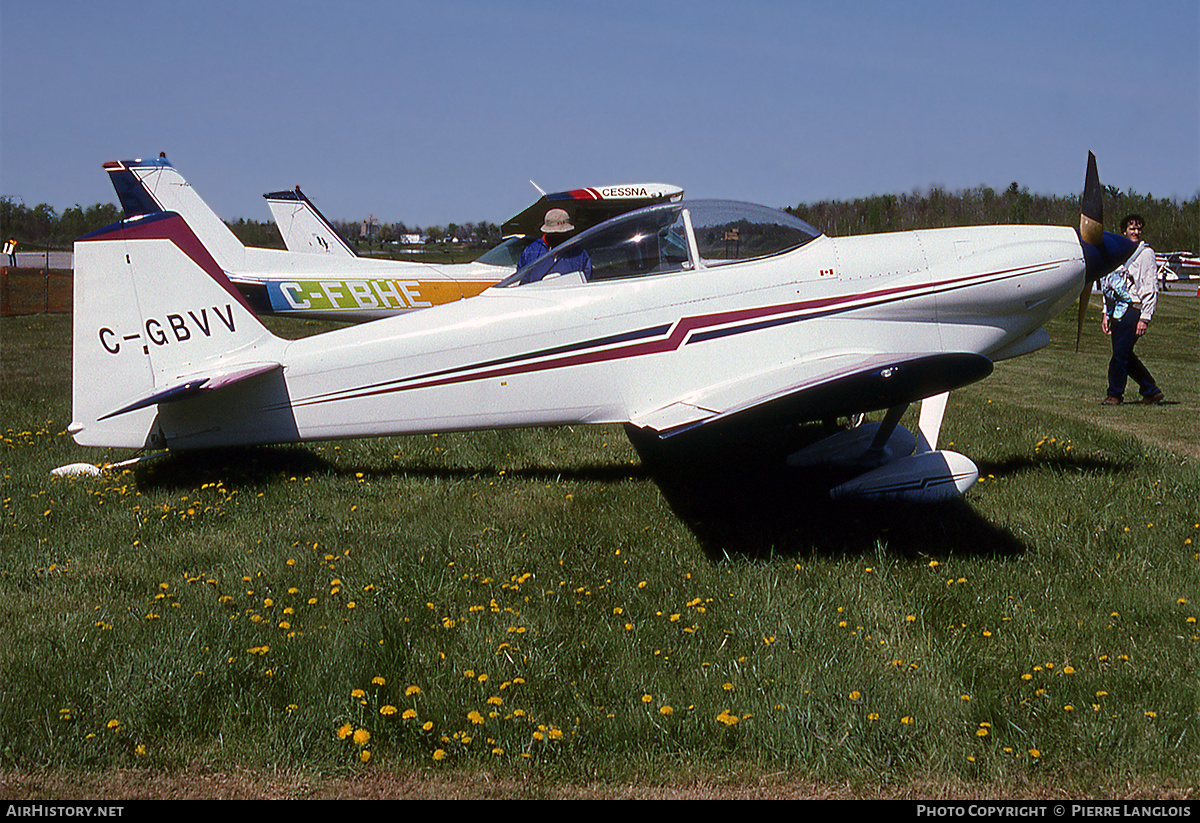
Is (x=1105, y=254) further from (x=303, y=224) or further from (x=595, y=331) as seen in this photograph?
(x=303, y=224)

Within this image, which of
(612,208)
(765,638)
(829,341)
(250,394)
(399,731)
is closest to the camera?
(399,731)

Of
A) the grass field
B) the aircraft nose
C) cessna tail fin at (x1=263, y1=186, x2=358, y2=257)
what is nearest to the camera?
the grass field

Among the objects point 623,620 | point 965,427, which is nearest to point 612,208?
point 965,427

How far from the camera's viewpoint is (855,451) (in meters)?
6.53

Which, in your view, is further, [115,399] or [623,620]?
[115,399]

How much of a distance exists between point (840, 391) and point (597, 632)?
6.45 feet

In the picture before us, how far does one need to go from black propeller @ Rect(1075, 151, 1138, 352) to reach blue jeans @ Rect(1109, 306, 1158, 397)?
3521 mm

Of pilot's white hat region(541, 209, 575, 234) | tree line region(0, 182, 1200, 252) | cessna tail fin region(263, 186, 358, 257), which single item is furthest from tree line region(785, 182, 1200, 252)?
pilot's white hat region(541, 209, 575, 234)

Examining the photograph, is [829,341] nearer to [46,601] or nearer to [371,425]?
[371,425]

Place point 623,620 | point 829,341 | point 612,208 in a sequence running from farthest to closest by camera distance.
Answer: point 612,208
point 829,341
point 623,620

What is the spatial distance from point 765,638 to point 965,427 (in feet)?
16.9

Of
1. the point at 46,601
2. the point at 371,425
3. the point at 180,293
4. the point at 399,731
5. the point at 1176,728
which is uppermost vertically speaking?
the point at 180,293

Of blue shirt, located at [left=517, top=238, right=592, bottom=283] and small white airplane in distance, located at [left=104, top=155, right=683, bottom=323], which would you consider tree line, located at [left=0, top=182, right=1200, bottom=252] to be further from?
blue shirt, located at [left=517, top=238, right=592, bottom=283]

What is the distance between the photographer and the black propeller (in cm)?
610
